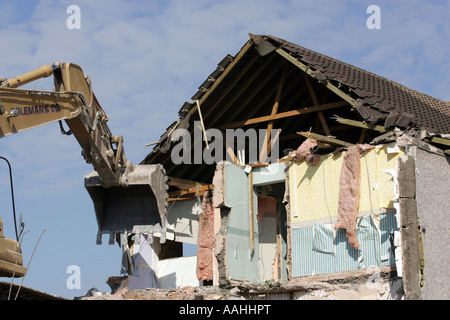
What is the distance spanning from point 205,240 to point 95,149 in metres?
5.70

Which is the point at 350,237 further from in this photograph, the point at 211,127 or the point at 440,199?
the point at 211,127

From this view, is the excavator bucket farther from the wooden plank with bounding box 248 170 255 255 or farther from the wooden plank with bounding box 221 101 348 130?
the wooden plank with bounding box 221 101 348 130

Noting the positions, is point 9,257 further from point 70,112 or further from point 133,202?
point 133,202

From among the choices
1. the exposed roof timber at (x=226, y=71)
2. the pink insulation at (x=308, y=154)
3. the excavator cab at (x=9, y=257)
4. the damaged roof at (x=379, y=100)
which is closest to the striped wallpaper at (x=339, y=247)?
the pink insulation at (x=308, y=154)

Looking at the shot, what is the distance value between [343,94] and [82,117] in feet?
19.4

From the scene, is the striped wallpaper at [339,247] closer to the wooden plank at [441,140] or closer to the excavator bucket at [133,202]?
the wooden plank at [441,140]

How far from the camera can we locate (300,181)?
61.1 ft

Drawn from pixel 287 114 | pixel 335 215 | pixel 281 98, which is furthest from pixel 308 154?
pixel 281 98

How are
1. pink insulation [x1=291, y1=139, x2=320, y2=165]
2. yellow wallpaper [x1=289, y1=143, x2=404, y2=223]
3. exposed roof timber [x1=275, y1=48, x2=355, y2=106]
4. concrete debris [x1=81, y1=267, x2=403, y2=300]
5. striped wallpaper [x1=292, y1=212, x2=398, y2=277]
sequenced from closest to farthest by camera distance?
concrete debris [x1=81, y1=267, x2=403, y2=300]
striped wallpaper [x1=292, y1=212, x2=398, y2=277]
yellow wallpaper [x1=289, y1=143, x2=404, y2=223]
exposed roof timber [x1=275, y1=48, x2=355, y2=106]
pink insulation [x1=291, y1=139, x2=320, y2=165]

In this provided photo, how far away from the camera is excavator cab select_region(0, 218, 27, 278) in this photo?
13477mm

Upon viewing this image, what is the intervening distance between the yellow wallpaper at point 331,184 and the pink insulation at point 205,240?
3.01 metres

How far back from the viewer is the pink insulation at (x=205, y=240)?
66.6 ft

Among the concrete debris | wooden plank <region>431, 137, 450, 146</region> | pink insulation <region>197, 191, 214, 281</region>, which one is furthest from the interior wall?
pink insulation <region>197, 191, 214, 281</region>
